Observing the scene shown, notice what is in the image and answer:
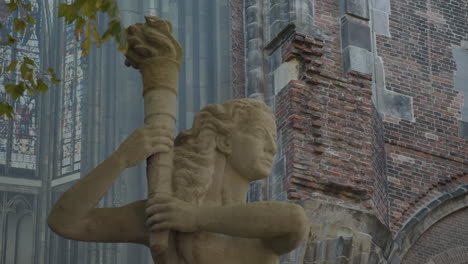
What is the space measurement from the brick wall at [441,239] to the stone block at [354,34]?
8.29ft

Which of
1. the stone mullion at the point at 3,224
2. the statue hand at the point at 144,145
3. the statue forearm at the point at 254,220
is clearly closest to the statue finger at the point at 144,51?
the statue hand at the point at 144,145

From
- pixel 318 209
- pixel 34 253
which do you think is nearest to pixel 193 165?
pixel 318 209

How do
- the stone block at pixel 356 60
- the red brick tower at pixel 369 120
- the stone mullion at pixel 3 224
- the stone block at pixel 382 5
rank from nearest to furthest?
the red brick tower at pixel 369 120 → the stone block at pixel 356 60 → the stone block at pixel 382 5 → the stone mullion at pixel 3 224

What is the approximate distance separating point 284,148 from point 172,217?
934 centimetres

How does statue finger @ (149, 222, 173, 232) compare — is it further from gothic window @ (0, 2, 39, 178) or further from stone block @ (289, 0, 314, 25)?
gothic window @ (0, 2, 39, 178)

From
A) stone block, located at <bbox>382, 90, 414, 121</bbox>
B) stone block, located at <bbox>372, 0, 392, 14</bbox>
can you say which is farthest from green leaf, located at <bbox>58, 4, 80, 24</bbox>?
stone block, located at <bbox>372, 0, 392, 14</bbox>

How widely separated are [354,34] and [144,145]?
1057 cm

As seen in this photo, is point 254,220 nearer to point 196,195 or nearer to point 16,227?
point 196,195

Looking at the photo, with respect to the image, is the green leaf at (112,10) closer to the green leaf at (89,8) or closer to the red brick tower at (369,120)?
the green leaf at (89,8)

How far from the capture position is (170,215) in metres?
4.43

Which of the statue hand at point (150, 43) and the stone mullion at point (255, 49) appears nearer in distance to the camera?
the statue hand at point (150, 43)

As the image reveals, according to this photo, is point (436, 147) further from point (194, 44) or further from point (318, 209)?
point (194, 44)

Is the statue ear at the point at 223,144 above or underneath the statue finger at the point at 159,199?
above

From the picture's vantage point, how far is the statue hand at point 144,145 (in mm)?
4523
